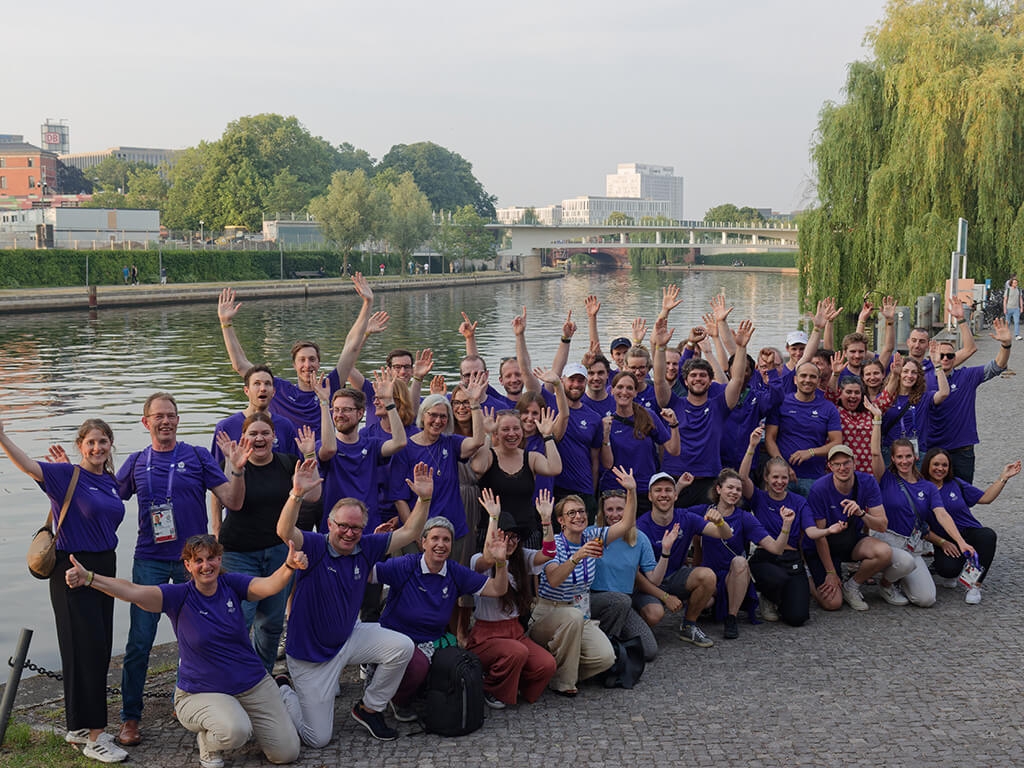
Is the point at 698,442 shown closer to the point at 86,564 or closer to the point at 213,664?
the point at 213,664

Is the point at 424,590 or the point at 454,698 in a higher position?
the point at 424,590

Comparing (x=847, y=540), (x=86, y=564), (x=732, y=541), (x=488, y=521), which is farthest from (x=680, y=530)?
(x=86, y=564)

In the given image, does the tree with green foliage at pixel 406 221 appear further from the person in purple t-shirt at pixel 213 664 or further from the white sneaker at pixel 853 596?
the person in purple t-shirt at pixel 213 664

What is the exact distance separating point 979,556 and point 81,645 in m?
7.26

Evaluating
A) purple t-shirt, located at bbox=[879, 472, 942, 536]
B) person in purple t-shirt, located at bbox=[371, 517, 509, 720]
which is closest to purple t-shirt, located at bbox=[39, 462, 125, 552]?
person in purple t-shirt, located at bbox=[371, 517, 509, 720]

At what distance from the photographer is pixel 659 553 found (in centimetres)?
832

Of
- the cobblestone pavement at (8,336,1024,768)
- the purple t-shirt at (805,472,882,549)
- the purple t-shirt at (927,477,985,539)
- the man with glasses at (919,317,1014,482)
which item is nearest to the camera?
the cobblestone pavement at (8,336,1024,768)

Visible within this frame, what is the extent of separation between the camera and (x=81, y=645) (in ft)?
21.1

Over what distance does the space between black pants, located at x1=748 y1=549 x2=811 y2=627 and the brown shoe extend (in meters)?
4.83

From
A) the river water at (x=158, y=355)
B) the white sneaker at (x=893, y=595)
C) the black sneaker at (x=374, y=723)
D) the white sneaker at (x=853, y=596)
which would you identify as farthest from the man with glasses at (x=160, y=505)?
the white sneaker at (x=893, y=595)

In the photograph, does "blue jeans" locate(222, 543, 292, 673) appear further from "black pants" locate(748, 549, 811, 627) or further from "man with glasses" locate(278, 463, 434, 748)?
"black pants" locate(748, 549, 811, 627)

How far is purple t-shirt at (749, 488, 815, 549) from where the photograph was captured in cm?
885

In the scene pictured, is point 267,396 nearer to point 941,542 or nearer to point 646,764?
point 646,764

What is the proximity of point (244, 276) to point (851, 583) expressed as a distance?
68.9m
